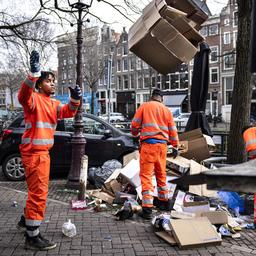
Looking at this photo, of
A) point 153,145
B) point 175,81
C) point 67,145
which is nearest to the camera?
point 153,145

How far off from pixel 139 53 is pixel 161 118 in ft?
3.83

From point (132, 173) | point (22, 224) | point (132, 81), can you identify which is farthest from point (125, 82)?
point (22, 224)

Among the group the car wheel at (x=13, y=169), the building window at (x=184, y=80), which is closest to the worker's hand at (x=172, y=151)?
the car wheel at (x=13, y=169)

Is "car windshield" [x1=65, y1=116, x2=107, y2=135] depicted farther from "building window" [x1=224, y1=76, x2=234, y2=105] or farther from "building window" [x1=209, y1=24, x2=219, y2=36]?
"building window" [x1=209, y1=24, x2=219, y2=36]

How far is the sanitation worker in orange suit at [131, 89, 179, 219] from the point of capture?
5.68m

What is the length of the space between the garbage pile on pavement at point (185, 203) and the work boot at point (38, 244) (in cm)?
133

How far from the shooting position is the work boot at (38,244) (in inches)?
171

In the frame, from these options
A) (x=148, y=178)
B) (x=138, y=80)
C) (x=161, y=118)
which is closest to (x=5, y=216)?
(x=148, y=178)

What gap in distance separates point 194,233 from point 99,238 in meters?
1.12

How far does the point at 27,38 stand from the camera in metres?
15.3

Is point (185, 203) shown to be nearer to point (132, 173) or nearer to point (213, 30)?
point (132, 173)

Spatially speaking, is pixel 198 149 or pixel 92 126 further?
pixel 92 126

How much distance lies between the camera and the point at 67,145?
902 centimetres

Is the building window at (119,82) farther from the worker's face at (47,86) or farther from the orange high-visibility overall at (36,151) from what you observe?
the orange high-visibility overall at (36,151)
